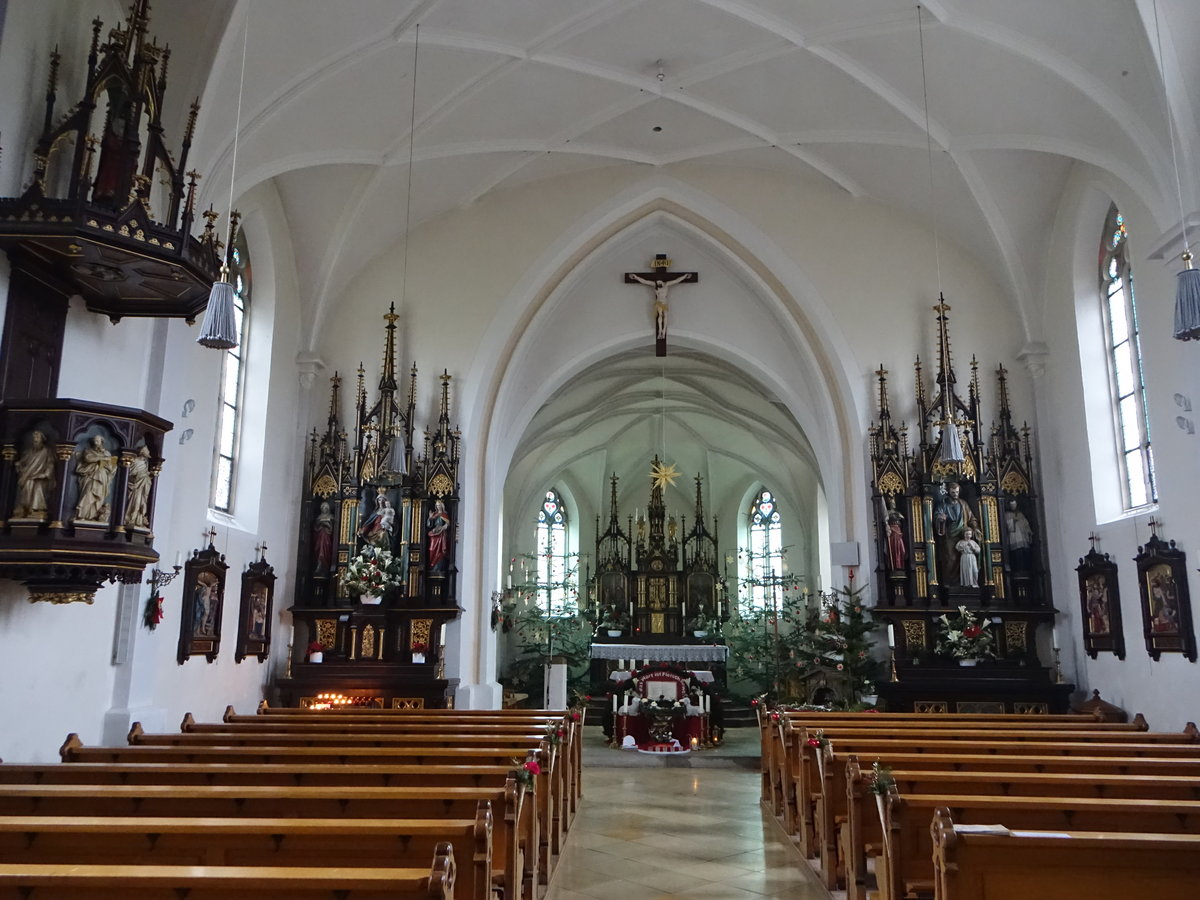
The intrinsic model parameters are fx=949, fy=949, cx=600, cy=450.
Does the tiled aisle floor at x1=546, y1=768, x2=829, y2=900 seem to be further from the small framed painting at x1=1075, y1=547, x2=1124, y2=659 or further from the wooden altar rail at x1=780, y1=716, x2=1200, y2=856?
the small framed painting at x1=1075, y1=547, x2=1124, y2=659

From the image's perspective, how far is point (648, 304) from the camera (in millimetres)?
17250

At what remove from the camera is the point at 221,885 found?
3.37 meters

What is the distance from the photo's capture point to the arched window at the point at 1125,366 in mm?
12469

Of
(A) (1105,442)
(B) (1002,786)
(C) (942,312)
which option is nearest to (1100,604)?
(A) (1105,442)

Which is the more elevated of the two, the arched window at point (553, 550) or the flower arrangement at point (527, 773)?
the arched window at point (553, 550)

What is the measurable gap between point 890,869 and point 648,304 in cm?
1325

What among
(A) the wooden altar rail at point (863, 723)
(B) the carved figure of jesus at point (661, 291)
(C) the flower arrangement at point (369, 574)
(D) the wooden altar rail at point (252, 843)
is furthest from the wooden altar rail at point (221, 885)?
(B) the carved figure of jesus at point (661, 291)

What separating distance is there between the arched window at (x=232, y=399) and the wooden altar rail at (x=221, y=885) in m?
9.61

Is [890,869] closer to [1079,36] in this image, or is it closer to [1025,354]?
[1079,36]

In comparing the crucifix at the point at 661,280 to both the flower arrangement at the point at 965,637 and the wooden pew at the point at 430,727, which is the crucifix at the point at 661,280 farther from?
the wooden pew at the point at 430,727

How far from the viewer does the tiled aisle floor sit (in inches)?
276

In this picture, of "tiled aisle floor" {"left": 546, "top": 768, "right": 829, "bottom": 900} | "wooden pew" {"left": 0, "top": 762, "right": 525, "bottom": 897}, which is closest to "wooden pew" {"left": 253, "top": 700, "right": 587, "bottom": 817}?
"tiled aisle floor" {"left": 546, "top": 768, "right": 829, "bottom": 900}

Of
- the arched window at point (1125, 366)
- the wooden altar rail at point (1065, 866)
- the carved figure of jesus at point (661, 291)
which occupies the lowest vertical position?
the wooden altar rail at point (1065, 866)

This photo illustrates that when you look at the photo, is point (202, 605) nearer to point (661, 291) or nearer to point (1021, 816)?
point (661, 291)
